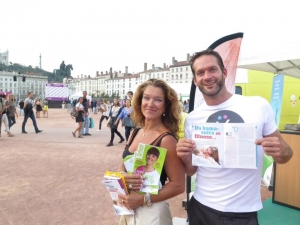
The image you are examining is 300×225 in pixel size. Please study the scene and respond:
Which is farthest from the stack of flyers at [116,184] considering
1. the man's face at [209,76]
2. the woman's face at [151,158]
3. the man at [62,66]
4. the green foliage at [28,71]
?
the green foliage at [28,71]

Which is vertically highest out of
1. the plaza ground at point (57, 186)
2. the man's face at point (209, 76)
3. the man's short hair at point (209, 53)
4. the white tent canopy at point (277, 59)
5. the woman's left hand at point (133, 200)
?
the white tent canopy at point (277, 59)

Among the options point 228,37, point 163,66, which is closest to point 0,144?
point 228,37

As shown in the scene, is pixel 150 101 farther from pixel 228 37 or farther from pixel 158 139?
pixel 228 37

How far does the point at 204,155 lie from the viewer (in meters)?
1.53

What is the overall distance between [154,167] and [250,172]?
582 mm

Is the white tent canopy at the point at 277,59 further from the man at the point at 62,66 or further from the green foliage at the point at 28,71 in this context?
the green foliage at the point at 28,71

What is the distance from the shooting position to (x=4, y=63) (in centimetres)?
15312

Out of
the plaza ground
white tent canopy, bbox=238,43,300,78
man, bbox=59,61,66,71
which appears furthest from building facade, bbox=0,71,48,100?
white tent canopy, bbox=238,43,300,78

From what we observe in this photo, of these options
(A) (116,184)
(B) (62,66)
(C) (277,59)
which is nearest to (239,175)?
(A) (116,184)

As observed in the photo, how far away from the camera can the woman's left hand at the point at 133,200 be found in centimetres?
A: 163

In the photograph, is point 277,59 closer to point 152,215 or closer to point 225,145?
point 225,145

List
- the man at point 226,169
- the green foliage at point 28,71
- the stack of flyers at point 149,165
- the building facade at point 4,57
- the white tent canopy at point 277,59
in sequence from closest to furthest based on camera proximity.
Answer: the man at point 226,169 < the stack of flyers at point 149,165 < the white tent canopy at point 277,59 < the green foliage at point 28,71 < the building facade at point 4,57

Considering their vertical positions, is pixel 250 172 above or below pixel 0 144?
above

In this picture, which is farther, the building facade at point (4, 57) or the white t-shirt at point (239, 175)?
the building facade at point (4, 57)
